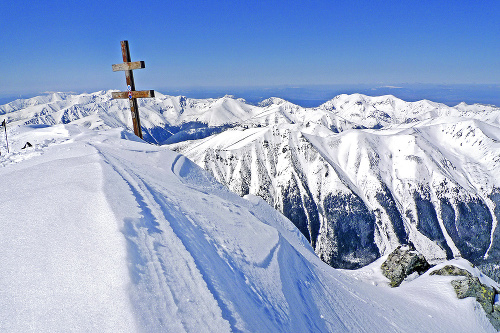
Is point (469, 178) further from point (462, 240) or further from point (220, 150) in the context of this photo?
point (220, 150)

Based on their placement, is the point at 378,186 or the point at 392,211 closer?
the point at 392,211

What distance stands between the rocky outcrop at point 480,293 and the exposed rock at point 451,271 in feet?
0.28

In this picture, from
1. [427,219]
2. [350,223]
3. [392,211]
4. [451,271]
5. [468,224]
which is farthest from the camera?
[427,219]

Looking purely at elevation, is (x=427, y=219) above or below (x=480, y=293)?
below

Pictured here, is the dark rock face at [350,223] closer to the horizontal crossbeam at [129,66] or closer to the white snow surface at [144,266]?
the white snow surface at [144,266]

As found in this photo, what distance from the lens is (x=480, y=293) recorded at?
14.7m

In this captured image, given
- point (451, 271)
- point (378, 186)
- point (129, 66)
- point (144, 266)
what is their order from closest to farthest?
point (144, 266) < point (129, 66) < point (451, 271) < point (378, 186)

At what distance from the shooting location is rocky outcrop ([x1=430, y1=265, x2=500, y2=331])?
546 inches

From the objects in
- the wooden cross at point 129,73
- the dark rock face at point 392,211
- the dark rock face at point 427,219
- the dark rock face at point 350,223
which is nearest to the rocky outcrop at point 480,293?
the wooden cross at point 129,73

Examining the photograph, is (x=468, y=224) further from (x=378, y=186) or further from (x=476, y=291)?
(x=476, y=291)

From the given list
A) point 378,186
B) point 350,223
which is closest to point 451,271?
point 350,223

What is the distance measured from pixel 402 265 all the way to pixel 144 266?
68.7 ft

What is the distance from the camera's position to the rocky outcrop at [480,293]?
45.5 ft

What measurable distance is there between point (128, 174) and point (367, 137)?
177 metres
